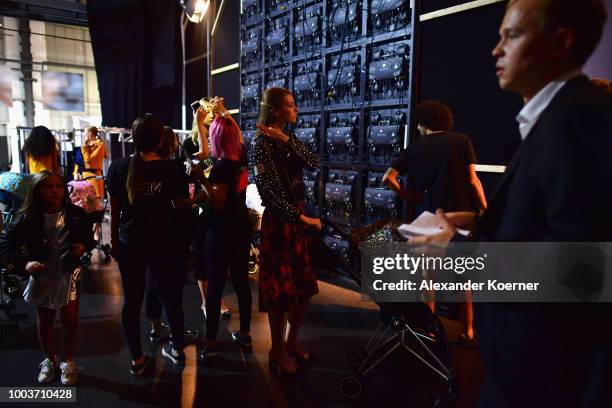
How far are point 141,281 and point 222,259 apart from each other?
19.6 inches

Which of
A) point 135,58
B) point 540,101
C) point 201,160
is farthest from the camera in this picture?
point 135,58

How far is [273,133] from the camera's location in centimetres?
237

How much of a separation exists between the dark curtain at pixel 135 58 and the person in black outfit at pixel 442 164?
587 cm

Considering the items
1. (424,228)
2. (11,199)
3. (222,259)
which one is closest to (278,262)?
(222,259)

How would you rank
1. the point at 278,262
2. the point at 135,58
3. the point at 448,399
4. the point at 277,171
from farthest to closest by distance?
the point at 135,58 → the point at 278,262 → the point at 277,171 → the point at 448,399

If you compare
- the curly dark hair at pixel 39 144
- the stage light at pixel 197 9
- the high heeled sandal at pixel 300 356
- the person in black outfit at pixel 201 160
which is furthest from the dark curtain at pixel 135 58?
the high heeled sandal at pixel 300 356

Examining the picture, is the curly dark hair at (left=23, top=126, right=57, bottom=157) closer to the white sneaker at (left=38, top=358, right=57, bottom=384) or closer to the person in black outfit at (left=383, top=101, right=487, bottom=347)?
the white sneaker at (left=38, top=358, right=57, bottom=384)

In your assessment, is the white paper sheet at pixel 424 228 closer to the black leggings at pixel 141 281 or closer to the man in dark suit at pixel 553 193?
the man in dark suit at pixel 553 193

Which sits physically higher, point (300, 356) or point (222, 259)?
point (222, 259)

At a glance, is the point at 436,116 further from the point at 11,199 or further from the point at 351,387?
the point at 11,199

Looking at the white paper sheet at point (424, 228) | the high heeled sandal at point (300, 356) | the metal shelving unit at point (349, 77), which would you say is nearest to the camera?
the white paper sheet at point (424, 228)

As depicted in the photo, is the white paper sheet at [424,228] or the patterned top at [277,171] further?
the patterned top at [277,171]

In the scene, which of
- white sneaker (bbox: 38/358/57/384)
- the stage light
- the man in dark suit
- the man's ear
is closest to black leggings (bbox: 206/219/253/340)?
white sneaker (bbox: 38/358/57/384)

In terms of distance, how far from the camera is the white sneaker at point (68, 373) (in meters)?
2.54
